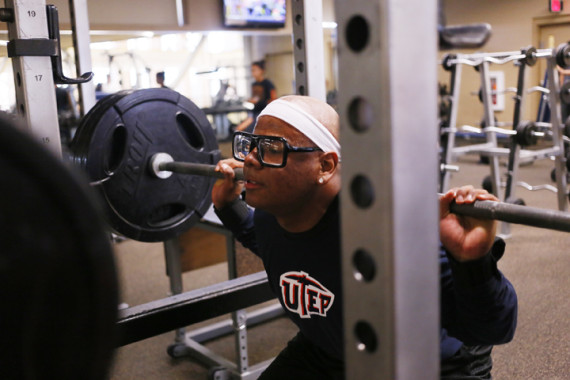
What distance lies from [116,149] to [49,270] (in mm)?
1409

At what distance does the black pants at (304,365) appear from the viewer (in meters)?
1.40

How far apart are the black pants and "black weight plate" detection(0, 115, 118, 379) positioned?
2.93 ft

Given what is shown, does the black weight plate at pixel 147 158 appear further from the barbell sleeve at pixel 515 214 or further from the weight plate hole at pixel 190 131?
the barbell sleeve at pixel 515 214

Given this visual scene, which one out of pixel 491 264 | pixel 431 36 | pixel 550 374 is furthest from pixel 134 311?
pixel 550 374

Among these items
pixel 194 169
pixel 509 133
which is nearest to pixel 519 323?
pixel 509 133

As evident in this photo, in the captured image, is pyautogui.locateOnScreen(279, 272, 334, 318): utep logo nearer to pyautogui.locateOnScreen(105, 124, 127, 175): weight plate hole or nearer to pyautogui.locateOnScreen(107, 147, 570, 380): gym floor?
pyautogui.locateOnScreen(107, 147, 570, 380): gym floor

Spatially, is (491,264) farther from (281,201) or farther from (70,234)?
(70,234)

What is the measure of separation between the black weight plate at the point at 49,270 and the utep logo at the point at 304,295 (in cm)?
74

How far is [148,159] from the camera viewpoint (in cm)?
192

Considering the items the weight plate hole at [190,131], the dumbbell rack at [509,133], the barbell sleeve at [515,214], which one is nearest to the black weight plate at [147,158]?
the weight plate hole at [190,131]

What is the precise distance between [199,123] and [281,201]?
2.74ft

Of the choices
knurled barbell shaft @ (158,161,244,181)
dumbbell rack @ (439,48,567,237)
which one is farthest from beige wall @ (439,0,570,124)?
knurled barbell shaft @ (158,161,244,181)

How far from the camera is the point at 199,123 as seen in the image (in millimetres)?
2047

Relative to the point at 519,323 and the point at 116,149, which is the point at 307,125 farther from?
the point at 519,323
